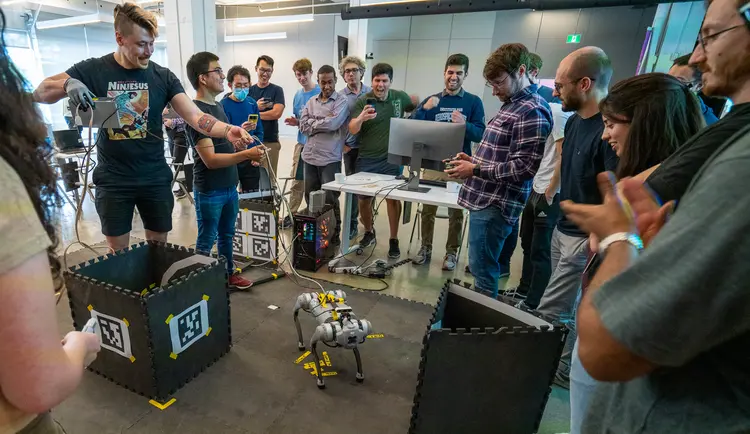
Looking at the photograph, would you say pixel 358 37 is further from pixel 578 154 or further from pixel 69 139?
pixel 578 154

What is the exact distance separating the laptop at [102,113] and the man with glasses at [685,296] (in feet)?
6.39

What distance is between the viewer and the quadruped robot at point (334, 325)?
64.5 inches

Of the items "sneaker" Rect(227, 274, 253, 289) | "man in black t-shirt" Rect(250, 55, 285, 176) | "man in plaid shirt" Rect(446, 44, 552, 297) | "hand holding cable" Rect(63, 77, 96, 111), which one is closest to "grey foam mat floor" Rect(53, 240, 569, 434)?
"sneaker" Rect(227, 274, 253, 289)

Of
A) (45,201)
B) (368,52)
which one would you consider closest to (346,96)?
(45,201)

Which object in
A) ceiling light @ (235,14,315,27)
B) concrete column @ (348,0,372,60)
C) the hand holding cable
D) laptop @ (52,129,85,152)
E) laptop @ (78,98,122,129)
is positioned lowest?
laptop @ (52,129,85,152)

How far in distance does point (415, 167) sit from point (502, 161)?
2.84ft

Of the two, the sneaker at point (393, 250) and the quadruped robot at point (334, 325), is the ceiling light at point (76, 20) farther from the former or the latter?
the quadruped robot at point (334, 325)

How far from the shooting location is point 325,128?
10.5 feet

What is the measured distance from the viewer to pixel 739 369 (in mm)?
481

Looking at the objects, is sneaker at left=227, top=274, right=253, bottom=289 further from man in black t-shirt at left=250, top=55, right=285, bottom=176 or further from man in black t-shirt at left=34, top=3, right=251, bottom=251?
man in black t-shirt at left=250, top=55, right=285, bottom=176

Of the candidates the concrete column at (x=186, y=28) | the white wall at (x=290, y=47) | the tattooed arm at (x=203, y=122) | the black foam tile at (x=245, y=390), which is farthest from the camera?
the white wall at (x=290, y=47)

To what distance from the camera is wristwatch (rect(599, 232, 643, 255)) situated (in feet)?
1.79

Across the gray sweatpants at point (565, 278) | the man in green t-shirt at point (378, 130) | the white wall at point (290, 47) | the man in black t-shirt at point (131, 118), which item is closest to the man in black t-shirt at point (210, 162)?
the man in black t-shirt at point (131, 118)

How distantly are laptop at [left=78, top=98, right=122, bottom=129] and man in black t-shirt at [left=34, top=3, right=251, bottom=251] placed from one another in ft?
0.06
